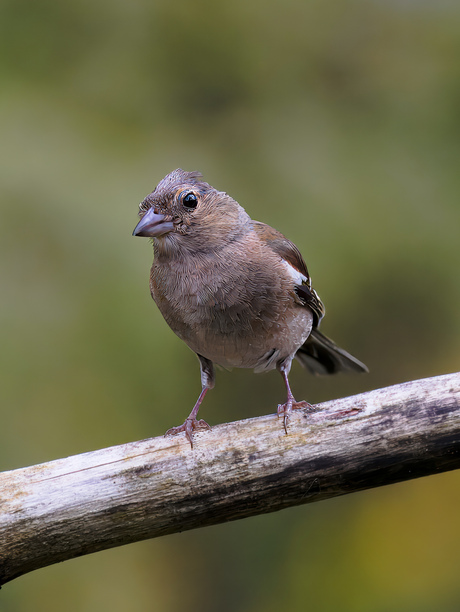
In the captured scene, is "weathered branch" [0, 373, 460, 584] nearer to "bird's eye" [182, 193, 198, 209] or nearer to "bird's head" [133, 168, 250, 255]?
"bird's head" [133, 168, 250, 255]

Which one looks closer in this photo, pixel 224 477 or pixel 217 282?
pixel 224 477

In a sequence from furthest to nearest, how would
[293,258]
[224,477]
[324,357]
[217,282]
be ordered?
[324,357], [293,258], [217,282], [224,477]

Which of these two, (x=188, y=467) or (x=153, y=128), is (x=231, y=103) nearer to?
(x=153, y=128)

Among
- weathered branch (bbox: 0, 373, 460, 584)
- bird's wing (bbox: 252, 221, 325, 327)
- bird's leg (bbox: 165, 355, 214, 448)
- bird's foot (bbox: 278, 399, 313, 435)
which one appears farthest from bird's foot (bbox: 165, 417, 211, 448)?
bird's wing (bbox: 252, 221, 325, 327)

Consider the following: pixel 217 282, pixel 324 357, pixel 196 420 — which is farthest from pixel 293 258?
pixel 196 420

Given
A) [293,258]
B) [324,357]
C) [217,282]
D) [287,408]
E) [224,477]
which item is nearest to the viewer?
[224,477]

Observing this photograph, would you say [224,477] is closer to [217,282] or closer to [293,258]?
[217,282]
